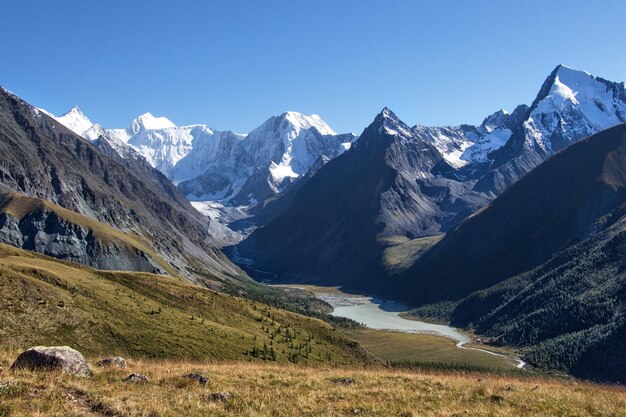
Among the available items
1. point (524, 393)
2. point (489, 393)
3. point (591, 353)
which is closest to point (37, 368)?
point (489, 393)

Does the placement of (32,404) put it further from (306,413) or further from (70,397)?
(306,413)

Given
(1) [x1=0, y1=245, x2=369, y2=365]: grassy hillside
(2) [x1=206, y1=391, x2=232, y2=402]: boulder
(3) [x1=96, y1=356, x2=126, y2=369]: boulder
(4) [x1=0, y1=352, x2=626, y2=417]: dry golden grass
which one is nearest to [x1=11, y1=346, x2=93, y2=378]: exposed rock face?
(4) [x1=0, y1=352, x2=626, y2=417]: dry golden grass

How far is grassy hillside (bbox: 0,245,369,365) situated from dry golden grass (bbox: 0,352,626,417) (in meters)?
27.1

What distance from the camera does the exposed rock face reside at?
2462cm

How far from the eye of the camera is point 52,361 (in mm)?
24969

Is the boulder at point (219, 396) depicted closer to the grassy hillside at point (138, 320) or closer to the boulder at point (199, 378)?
the boulder at point (199, 378)

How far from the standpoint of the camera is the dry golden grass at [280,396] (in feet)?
67.7

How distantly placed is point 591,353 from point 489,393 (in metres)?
163

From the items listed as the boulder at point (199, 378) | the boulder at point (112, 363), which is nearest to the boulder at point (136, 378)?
the boulder at point (199, 378)

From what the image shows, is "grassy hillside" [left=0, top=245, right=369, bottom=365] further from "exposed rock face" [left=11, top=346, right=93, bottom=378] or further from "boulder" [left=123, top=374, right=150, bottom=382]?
"boulder" [left=123, top=374, right=150, bottom=382]

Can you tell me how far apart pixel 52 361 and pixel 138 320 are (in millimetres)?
44109

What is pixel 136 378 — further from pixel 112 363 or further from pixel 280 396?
pixel 280 396

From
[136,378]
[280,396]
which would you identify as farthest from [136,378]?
[280,396]

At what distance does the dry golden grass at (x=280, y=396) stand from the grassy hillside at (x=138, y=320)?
27.1 m
